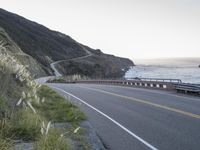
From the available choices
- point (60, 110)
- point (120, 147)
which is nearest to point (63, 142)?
point (120, 147)

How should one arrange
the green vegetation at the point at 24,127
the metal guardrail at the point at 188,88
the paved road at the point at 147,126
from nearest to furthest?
the green vegetation at the point at 24,127 < the paved road at the point at 147,126 < the metal guardrail at the point at 188,88

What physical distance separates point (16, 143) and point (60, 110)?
815 centimetres

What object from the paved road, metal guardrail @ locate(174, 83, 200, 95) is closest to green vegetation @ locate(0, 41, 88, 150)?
the paved road

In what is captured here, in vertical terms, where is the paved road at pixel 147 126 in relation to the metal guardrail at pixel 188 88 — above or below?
below

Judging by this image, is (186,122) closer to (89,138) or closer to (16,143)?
(89,138)

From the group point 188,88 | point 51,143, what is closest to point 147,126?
point 51,143

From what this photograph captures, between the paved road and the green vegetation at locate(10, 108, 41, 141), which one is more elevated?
the green vegetation at locate(10, 108, 41, 141)

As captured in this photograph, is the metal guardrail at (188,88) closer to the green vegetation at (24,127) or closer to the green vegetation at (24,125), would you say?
the green vegetation at (24,125)

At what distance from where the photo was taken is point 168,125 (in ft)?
45.2

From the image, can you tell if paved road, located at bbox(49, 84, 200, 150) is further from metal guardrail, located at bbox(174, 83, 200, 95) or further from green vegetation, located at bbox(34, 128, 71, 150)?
metal guardrail, located at bbox(174, 83, 200, 95)

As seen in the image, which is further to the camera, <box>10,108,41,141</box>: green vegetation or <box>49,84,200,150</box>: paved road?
<box>49,84,200,150</box>: paved road

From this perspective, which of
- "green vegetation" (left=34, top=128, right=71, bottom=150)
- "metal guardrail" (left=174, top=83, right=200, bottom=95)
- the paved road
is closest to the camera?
"green vegetation" (left=34, top=128, right=71, bottom=150)

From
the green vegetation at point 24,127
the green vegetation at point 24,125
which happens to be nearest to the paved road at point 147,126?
the green vegetation at point 24,125

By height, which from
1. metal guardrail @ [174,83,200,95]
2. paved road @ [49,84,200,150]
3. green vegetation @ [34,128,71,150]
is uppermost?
metal guardrail @ [174,83,200,95]
